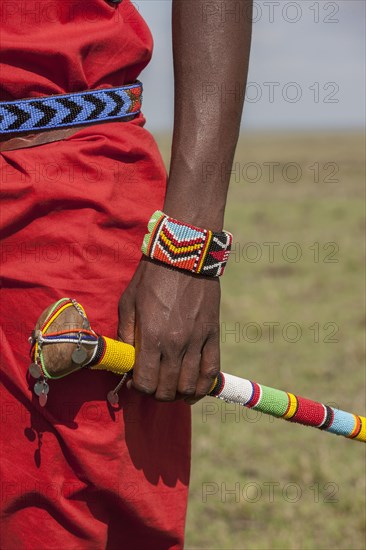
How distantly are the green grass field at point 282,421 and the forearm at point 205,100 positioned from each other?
1.98 m

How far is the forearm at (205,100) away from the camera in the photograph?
1.69 metres

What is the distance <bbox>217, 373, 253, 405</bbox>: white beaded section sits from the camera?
182 centimetres

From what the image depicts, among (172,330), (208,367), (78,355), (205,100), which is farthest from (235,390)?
(205,100)

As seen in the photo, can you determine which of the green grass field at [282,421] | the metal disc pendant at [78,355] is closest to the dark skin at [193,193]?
the metal disc pendant at [78,355]

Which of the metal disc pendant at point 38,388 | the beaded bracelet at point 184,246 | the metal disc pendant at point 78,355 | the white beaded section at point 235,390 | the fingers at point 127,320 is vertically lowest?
the metal disc pendant at point 38,388

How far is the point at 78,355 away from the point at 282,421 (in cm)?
319

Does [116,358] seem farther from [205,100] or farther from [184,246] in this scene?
[205,100]

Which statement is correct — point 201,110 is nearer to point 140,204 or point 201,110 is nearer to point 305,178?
point 140,204

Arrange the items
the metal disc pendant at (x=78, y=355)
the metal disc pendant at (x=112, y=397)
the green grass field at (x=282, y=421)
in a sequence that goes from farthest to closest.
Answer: the green grass field at (x=282, y=421)
the metal disc pendant at (x=112, y=397)
the metal disc pendant at (x=78, y=355)

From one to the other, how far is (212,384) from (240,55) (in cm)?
61

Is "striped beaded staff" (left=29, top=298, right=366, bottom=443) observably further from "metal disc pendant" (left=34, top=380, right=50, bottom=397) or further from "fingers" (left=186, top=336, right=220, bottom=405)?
"fingers" (left=186, top=336, right=220, bottom=405)

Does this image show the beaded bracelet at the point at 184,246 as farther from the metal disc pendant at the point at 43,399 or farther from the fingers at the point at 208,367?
the metal disc pendant at the point at 43,399

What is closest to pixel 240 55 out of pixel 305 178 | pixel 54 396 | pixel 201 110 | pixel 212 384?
pixel 201 110

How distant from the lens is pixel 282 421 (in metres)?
4.68
